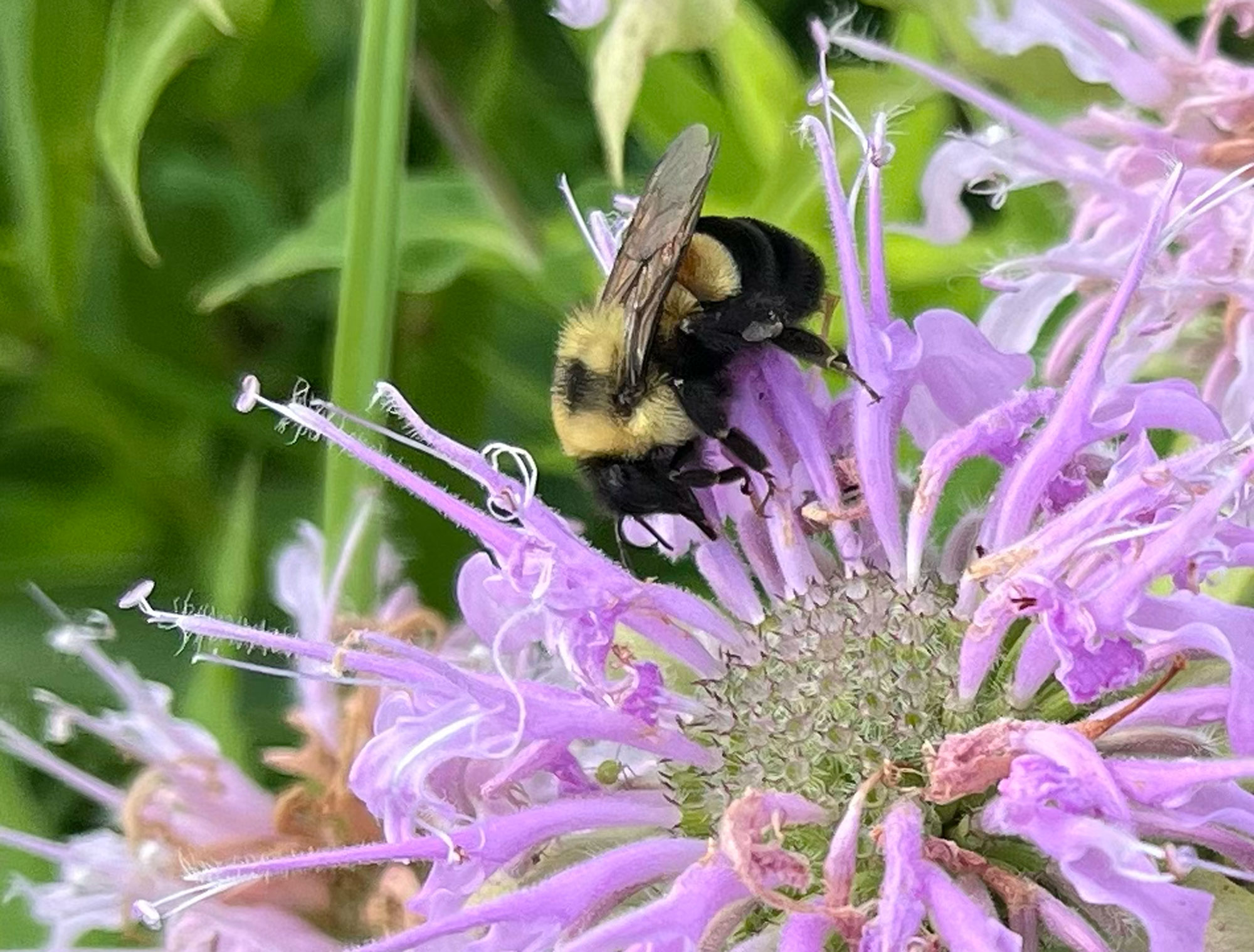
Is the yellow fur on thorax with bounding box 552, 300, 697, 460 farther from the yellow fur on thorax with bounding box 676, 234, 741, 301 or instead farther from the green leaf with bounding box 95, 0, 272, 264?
the green leaf with bounding box 95, 0, 272, 264

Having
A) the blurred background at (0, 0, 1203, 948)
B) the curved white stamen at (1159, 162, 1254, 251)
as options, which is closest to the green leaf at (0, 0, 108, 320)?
the blurred background at (0, 0, 1203, 948)

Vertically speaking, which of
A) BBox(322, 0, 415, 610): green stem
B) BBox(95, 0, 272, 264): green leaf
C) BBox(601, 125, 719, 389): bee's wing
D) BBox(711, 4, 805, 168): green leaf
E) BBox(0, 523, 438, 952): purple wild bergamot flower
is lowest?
BBox(0, 523, 438, 952): purple wild bergamot flower

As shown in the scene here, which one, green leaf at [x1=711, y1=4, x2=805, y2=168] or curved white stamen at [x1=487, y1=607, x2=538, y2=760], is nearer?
curved white stamen at [x1=487, y1=607, x2=538, y2=760]

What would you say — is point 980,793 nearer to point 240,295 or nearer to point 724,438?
point 724,438

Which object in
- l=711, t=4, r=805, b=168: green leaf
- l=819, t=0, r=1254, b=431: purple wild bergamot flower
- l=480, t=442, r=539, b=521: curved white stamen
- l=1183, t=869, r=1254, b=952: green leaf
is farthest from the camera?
l=711, t=4, r=805, b=168: green leaf

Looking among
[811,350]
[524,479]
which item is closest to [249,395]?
[524,479]

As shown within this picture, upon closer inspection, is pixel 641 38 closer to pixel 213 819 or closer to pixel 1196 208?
pixel 1196 208

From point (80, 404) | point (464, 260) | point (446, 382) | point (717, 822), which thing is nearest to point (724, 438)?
point (717, 822)
